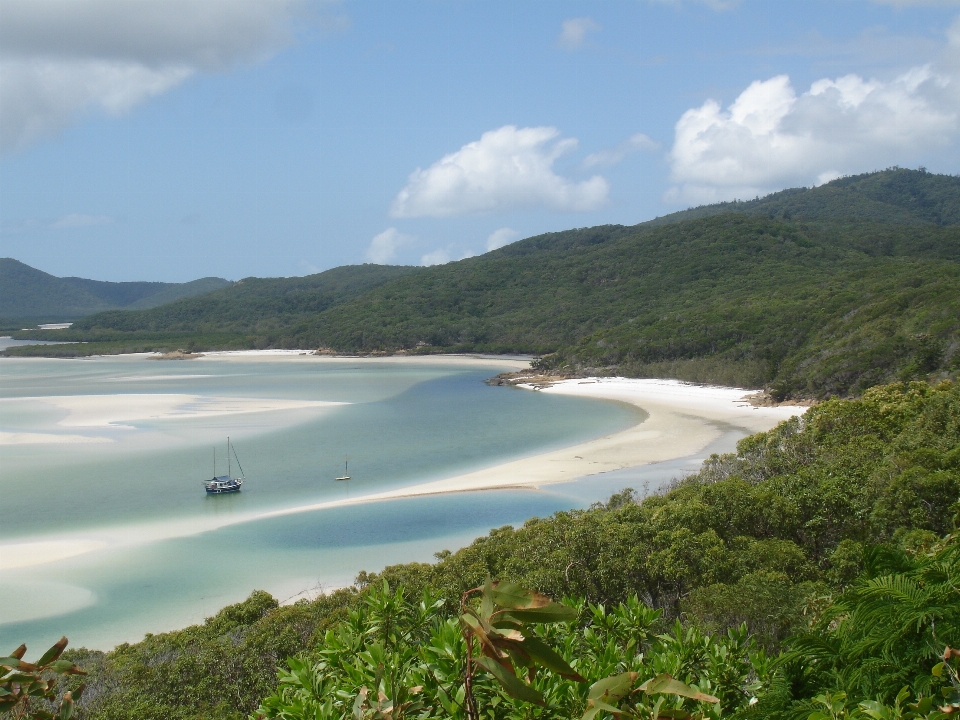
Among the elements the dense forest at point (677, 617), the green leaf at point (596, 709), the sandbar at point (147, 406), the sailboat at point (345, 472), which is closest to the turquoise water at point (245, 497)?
the sailboat at point (345, 472)

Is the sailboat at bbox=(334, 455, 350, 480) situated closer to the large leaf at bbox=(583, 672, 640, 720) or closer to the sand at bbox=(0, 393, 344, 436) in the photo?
the sand at bbox=(0, 393, 344, 436)

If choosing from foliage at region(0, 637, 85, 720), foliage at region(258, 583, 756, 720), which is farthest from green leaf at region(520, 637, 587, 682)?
foliage at region(0, 637, 85, 720)

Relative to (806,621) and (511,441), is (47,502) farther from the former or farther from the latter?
(806,621)

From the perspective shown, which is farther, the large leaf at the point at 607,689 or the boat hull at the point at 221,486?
the boat hull at the point at 221,486

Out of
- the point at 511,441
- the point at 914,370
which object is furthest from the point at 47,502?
the point at 914,370

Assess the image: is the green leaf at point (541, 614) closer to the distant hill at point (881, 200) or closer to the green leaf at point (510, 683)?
the green leaf at point (510, 683)

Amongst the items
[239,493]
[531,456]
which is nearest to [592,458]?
[531,456]

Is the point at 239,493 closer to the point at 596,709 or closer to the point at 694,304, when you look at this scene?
the point at 596,709
